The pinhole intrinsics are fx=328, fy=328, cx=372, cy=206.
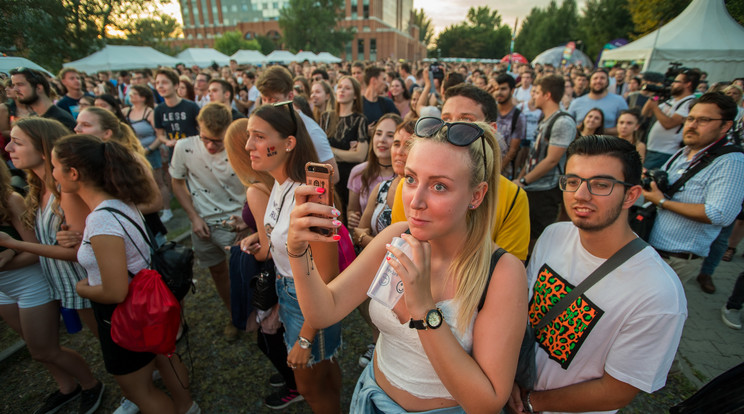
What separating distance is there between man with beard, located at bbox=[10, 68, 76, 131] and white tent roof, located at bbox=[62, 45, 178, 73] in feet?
39.5

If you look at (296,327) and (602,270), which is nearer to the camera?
(602,270)

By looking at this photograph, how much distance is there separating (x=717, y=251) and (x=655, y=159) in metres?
1.69

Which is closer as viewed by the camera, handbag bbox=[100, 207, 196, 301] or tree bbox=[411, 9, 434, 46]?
handbag bbox=[100, 207, 196, 301]

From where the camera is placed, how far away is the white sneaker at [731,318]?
140 inches

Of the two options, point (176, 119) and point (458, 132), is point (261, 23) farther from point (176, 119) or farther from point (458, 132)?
point (458, 132)

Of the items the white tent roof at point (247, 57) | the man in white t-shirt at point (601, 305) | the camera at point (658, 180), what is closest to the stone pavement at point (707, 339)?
the camera at point (658, 180)

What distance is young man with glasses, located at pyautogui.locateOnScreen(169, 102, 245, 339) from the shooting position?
132 inches

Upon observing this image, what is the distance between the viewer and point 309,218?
1.18 m

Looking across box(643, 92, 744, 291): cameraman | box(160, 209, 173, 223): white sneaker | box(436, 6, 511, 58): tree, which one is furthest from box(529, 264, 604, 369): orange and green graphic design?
box(436, 6, 511, 58): tree

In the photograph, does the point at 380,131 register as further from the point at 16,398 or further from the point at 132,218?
the point at 16,398

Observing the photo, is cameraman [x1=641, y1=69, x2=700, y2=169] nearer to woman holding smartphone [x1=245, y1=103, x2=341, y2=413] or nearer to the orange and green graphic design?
the orange and green graphic design

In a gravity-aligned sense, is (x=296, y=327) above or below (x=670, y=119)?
below

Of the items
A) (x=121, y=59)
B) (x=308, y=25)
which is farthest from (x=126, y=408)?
(x=308, y=25)

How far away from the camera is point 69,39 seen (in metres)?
3.34
